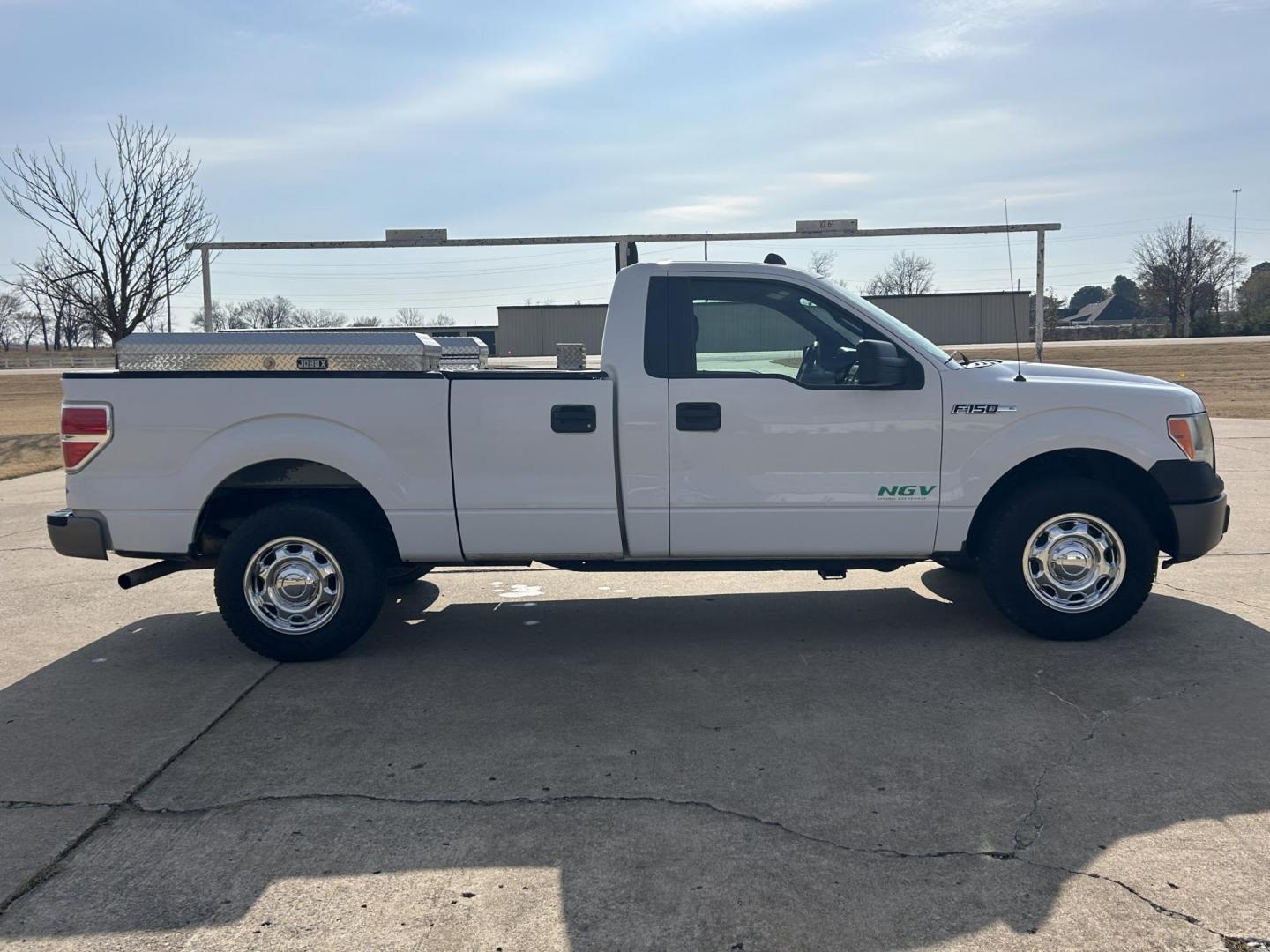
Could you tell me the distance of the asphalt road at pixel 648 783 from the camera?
2.96m

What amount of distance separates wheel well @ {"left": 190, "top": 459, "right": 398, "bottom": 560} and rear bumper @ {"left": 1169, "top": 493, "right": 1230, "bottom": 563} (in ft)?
13.8

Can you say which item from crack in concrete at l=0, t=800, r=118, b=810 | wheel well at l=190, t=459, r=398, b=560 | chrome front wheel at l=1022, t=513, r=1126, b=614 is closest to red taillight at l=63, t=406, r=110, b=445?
wheel well at l=190, t=459, r=398, b=560

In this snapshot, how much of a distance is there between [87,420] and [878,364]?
406cm

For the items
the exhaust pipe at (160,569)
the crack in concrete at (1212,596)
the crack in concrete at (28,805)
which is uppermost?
the exhaust pipe at (160,569)

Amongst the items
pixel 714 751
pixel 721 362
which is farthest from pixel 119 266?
pixel 714 751

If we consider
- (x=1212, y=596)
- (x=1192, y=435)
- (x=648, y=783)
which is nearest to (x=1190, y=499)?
(x=1192, y=435)

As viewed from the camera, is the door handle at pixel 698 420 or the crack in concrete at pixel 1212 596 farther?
the crack in concrete at pixel 1212 596

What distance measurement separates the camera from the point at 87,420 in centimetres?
521

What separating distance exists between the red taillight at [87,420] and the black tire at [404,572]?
162cm

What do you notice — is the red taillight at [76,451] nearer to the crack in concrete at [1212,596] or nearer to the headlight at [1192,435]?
the headlight at [1192,435]

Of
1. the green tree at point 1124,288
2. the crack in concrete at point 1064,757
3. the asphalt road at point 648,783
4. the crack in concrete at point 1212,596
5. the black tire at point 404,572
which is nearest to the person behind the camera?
the asphalt road at point 648,783

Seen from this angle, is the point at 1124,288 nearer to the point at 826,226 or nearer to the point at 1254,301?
the point at 1254,301

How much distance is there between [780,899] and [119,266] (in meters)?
16.1

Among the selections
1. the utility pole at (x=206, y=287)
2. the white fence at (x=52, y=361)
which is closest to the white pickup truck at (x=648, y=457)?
the utility pole at (x=206, y=287)
